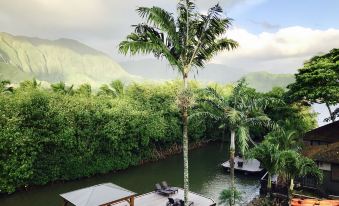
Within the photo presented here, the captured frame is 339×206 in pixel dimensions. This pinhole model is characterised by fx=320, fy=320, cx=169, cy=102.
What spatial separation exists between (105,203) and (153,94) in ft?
104

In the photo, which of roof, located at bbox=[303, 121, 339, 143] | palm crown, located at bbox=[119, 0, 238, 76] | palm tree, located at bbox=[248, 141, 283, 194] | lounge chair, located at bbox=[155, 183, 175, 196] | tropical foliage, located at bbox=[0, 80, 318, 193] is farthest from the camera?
roof, located at bbox=[303, 121, 339, 143]

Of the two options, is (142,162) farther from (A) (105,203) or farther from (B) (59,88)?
(A) (105,203)

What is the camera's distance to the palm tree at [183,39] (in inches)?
726

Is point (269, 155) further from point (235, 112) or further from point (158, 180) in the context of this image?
point (158, 180)

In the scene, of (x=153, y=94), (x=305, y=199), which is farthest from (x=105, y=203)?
(x=153, y=94)

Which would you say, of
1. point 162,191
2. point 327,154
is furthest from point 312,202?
point 162,191

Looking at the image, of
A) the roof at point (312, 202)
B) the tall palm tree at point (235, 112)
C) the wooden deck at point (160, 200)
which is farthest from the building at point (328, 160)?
the wooden deck at point (160, 200)

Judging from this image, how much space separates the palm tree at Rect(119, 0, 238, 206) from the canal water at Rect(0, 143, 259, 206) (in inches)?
461

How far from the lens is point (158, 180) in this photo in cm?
3600

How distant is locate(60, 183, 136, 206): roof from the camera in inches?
761

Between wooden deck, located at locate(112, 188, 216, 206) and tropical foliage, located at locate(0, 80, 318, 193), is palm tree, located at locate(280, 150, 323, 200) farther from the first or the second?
wooden deck, located at locate(112, 188, 216, 206)

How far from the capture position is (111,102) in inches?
1571

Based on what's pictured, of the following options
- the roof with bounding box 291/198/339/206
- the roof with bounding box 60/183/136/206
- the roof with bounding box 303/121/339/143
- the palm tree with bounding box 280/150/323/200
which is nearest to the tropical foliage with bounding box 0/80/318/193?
the palm tree with bounding box 280/150/323/200

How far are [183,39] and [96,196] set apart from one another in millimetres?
11092
